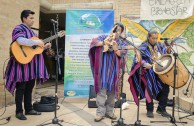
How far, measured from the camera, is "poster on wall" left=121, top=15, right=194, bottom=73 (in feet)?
18.2

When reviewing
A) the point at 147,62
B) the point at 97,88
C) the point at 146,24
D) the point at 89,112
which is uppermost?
the point at 146,24

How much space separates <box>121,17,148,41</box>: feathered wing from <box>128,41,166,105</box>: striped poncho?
1.26 meters

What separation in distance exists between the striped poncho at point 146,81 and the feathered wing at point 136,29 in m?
1.26

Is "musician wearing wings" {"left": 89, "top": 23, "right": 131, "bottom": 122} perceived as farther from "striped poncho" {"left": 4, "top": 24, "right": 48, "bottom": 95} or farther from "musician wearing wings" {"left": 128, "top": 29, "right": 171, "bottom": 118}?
"striped poncho" {"left": 4, "top": 24, "right": 48, "bottom": 95}

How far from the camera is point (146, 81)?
4414 millimetres

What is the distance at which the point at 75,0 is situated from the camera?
633 centimetres

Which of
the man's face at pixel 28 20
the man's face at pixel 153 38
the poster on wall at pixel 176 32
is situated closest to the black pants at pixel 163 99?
the man's face at pixel 153 38

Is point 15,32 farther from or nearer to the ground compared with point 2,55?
farther from the ground

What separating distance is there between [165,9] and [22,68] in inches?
133

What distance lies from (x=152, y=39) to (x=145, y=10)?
5.12ft

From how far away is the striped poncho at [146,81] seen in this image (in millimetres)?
4332

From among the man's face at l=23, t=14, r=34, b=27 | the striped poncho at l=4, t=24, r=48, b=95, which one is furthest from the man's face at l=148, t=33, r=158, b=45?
the man's face at l=23, t=14, r=34, b=27

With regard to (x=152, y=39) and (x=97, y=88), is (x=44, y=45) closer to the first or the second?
(x=97, y=88)

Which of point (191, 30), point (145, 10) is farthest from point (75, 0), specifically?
point (191, 30)
